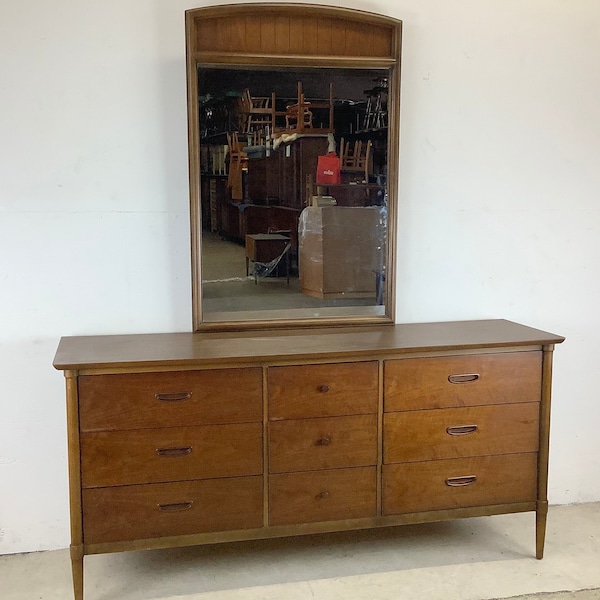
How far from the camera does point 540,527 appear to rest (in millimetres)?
2482

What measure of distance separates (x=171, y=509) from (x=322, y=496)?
478 millimetres

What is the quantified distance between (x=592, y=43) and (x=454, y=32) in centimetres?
58

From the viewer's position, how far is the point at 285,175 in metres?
2.46

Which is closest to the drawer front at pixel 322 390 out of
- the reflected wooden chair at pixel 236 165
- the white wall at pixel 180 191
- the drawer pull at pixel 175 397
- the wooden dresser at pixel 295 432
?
the wooden dresser at pixel 295 432

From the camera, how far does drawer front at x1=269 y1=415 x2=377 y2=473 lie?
7.33 ft

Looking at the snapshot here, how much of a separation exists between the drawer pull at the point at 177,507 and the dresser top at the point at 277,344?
44cm

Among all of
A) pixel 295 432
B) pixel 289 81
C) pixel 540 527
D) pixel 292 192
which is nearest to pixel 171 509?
pixel 295 432

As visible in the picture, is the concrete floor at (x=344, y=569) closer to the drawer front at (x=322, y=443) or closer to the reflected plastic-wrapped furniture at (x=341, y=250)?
the drawer front at (x=322, y=443)

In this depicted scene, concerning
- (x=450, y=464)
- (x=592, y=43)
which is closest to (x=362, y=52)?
(x=592, y=43)

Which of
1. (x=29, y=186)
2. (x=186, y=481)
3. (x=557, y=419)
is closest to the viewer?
(x=186, y=481)

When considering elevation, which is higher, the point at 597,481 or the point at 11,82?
the point at 11,82

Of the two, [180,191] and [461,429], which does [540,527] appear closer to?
[461,429]

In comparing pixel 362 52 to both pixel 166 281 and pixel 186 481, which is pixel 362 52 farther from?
pixel 186 481

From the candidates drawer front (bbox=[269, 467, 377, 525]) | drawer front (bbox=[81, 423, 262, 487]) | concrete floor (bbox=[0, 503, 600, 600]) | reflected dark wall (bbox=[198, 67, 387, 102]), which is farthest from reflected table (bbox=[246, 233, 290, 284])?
concrete floor (bbox=[0, 503, 600, 600])
